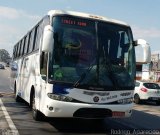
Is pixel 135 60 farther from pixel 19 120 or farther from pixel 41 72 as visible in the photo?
pixel 19 120

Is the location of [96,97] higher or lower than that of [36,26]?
lower

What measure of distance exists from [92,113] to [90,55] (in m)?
1.50

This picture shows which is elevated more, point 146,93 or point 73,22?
point 73,22

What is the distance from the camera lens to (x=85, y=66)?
33.6ft

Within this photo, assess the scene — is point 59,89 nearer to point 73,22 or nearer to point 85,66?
point 85,66

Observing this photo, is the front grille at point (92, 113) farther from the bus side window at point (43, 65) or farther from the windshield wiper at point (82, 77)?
the bus side window at point (43, 65)

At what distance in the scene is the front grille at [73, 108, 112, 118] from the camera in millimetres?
10055

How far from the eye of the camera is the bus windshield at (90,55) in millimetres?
10141

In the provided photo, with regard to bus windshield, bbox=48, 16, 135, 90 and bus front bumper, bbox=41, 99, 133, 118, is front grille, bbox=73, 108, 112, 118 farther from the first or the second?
bus windshield, bbox=48, 16, 135, 90

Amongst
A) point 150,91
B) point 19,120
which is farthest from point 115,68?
point 150,91

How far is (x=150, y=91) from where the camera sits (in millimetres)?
23750

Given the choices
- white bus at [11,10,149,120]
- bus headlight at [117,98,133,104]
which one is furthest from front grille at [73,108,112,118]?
bus headlight at [117,98,133,104]

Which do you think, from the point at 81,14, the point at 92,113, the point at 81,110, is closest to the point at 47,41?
the point at 81,14

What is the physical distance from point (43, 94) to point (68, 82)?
3.22 feet
